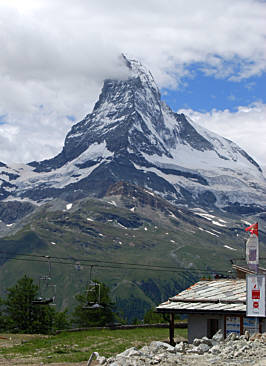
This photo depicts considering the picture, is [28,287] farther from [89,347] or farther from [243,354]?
[243,354]

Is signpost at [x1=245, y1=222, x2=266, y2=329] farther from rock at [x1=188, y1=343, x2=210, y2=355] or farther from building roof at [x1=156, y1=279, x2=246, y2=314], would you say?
building roof at [x1=156, y1=279, x2=246, y2=314]

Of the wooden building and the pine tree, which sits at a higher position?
the wooden building

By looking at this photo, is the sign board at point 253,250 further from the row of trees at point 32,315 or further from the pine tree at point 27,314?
the pine tree at point 27,314

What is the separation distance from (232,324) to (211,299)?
7.00 ft

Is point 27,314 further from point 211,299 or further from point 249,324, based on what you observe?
point 249,324

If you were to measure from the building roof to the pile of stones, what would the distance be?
371 inches

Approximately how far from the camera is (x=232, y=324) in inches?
1486

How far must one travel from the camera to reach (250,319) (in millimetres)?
37750

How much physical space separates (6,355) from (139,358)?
1418 cm

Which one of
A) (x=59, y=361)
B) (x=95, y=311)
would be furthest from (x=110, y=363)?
(x=95, y=311)

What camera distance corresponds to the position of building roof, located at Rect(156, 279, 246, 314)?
37031mm

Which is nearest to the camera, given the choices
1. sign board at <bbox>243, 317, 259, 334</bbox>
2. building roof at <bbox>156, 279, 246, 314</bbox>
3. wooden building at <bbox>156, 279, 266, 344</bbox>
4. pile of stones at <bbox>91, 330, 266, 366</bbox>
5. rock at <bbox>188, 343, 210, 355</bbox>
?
pile of stones at <bbox>91, 330, 266, 366</bbox>

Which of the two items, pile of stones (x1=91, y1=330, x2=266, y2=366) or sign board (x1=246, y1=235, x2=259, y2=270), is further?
sign board (x1=246, y1=235, x2=259, y2=270)

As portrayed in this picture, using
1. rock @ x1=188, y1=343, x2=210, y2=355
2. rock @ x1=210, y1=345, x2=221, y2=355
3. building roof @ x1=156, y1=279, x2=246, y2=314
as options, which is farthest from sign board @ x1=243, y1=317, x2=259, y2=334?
rock @ x1=210, y1=345, x2=221, y2=355
